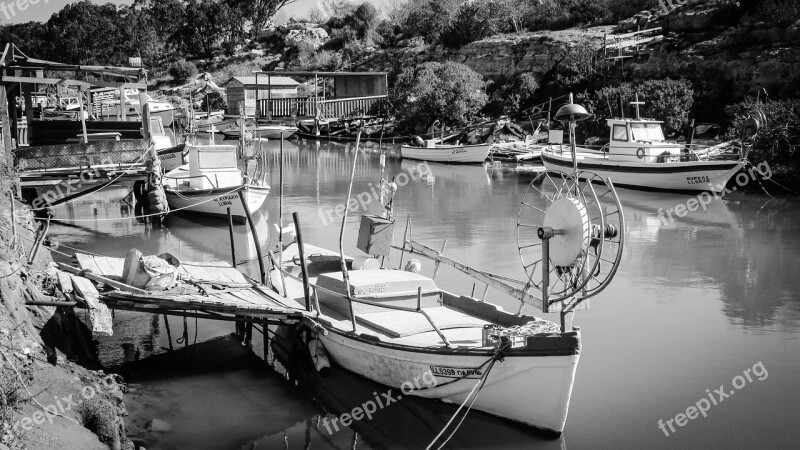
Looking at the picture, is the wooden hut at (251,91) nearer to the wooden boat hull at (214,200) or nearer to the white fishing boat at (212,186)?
the white fishing boat at (212,186)

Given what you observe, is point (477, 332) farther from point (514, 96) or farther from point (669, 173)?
point (514, 96)

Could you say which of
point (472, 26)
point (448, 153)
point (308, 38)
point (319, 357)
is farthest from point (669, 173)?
point (308, 38)

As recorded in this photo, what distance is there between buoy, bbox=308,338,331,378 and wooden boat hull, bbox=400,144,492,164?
30339 millimetres

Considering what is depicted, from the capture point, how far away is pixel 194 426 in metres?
Answer: 10.9

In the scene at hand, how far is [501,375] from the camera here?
1041 centimetres

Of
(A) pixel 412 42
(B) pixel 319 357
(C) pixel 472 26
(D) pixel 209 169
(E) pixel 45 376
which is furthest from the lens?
(A) pixel 412 42

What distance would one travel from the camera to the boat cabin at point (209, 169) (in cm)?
2570

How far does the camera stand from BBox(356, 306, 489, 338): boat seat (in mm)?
11828

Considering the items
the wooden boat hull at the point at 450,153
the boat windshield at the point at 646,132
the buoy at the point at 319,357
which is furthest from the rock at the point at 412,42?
the buoy at the point at 319,357

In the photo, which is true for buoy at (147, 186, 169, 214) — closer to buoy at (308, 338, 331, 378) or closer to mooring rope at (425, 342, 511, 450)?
buoy at (308, 338, 331, 378)

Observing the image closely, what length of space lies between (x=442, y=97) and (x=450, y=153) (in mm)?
8744

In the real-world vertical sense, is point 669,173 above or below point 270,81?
below

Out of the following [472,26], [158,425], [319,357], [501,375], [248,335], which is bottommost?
[158,425]

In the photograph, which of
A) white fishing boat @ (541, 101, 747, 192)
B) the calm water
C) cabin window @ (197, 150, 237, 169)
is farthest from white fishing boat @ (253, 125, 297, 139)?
the calm water
